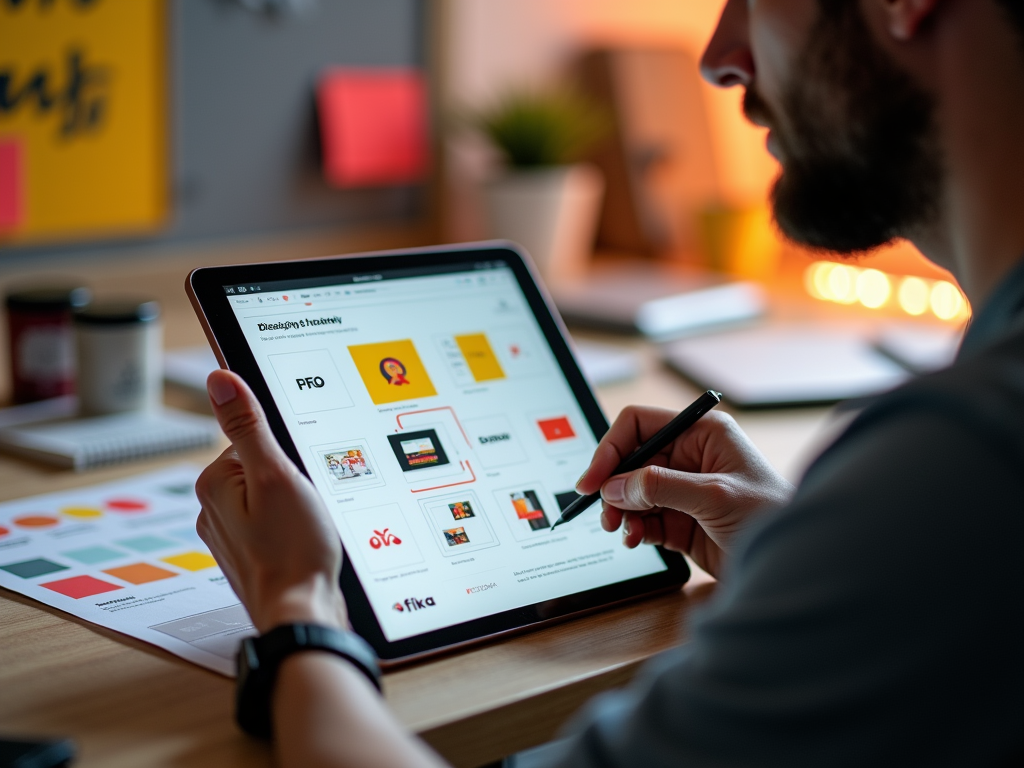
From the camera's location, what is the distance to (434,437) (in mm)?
713

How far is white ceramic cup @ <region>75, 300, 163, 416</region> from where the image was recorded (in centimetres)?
103

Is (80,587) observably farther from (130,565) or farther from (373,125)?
(373,125)

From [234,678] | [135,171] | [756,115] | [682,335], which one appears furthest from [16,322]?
[682,335]

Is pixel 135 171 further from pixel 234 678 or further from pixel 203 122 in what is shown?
pixel 234 678

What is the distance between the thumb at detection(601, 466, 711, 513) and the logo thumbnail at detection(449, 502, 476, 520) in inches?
4.0

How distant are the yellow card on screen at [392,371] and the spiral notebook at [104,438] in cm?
34

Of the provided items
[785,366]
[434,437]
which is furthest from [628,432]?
[785,366]

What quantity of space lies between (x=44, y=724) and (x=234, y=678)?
0.10 metres

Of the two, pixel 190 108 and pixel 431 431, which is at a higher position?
pixel 190 108

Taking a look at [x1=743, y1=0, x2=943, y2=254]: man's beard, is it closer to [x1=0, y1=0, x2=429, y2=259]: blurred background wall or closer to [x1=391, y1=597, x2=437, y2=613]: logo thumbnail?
[x1=391, y1=597, x2=437, y2=613]: logo thumbnail

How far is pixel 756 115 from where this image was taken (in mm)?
740

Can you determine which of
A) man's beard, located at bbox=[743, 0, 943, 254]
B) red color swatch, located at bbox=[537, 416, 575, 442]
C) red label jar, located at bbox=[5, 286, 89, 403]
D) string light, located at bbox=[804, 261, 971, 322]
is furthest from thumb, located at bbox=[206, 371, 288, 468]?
string light, located at bbox=[804, 261, 971, 322]

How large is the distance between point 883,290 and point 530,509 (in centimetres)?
122

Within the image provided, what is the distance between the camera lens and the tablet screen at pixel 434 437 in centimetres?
65
